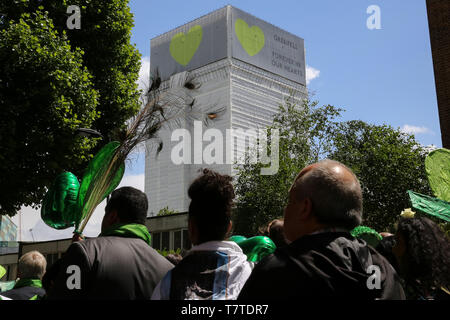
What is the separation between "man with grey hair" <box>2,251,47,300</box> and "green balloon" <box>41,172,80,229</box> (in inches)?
15.2

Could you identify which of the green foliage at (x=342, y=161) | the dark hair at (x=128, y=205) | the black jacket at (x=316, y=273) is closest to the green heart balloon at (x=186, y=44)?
the green foliage at (x=342, y=161)

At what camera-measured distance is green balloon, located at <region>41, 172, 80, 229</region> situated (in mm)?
4996

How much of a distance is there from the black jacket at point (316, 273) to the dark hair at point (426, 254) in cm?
110

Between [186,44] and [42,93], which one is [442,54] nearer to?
[42,93]

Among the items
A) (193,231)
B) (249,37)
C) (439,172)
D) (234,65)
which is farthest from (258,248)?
(249,37)

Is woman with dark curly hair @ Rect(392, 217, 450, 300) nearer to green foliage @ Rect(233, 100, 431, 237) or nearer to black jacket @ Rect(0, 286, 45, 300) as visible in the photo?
black jacket @ Rect(0, 286, 45, 300)

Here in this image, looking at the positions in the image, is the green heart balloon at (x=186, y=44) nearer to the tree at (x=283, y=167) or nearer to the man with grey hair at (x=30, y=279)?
the tree at (x=283, y=167)

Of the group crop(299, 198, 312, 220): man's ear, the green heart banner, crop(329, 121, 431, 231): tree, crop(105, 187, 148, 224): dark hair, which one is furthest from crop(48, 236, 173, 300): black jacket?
crop(329, 121, 431, 231): tree

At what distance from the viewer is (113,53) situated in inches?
576

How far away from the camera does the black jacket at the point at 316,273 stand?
75.1 inches

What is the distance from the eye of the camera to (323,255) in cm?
199

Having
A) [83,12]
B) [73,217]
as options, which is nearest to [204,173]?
[73,217]

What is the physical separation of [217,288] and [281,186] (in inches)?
1164

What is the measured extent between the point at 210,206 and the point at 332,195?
70 cm
